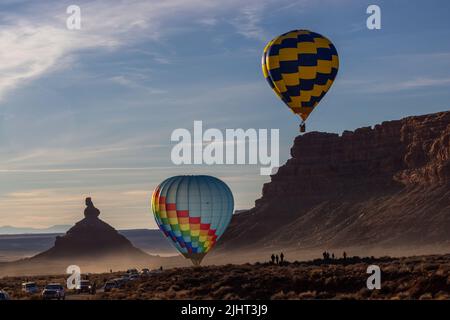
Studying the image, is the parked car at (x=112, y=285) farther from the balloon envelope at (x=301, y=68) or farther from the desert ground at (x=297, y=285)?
the balloon envelope at (x=301, y=68)

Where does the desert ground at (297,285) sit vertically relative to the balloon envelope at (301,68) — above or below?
below

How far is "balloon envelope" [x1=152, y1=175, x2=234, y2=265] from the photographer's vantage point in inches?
2660

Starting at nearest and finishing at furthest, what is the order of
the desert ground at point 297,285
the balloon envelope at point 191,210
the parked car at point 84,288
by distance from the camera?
the desert ground at point 297,285 → the parked car at point 84,288 → the balloon envelope at point 191,210

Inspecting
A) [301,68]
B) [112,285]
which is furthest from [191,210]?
[301,68]

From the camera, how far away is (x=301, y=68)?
2638 inches

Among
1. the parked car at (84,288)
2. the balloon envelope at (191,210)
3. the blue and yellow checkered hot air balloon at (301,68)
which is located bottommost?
the parked car at (84,288)

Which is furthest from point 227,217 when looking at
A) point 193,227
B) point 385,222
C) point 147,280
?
point 385,222

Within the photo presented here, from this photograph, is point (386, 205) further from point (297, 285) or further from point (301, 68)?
point (297, 285)

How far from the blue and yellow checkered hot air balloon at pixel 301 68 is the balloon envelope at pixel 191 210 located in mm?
8468

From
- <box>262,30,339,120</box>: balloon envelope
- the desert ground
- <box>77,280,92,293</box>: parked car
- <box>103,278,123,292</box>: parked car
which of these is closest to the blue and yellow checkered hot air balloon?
<box>262,30,339,120</box>: balloon envelope

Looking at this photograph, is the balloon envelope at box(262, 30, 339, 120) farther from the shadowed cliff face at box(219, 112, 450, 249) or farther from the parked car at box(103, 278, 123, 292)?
the shadowed cliff face at box(219, 112, 450, 249)

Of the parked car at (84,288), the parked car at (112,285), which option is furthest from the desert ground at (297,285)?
the parked car at (84,288)

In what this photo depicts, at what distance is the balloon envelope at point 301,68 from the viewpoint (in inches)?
2628

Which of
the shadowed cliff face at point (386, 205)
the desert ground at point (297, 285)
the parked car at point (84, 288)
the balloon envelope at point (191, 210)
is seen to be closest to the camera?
the desert ground at point (297, 285)
